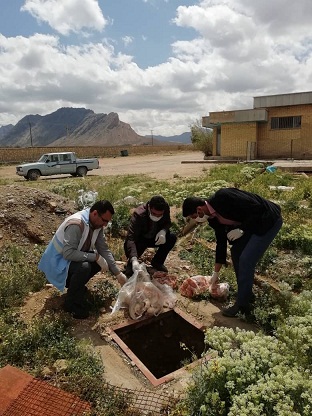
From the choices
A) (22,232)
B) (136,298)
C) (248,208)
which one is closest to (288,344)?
(248,208)

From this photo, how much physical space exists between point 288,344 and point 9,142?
7094 inches

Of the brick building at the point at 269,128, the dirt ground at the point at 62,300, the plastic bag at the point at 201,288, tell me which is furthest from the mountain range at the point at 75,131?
the plastic bag at the point at 201,288

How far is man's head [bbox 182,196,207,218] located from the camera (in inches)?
130

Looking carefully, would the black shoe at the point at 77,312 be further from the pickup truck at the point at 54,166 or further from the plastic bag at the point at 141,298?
the pickup truck at the point at 54,166

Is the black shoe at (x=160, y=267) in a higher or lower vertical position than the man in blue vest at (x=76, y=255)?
lower

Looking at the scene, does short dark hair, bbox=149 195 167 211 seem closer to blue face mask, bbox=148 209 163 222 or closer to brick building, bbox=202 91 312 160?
blue face mask, bbox=148 209 163 222

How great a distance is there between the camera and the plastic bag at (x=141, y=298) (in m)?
3.46

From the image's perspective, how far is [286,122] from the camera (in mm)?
21109

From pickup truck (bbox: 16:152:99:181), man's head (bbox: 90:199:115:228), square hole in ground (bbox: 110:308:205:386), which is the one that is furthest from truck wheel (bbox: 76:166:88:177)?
square hole in ground (bbox: 110:308:205:386)

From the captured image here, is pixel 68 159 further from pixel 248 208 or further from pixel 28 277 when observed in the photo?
pixel 248 208

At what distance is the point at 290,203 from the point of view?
6.71 meters

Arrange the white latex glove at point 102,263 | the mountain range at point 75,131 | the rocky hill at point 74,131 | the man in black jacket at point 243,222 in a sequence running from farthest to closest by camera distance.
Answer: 1. the rocky hill at point 74,131
2. the mountain range at point 75,131
3. the white latex glove at point 102,263
4. the man in black jacket at point 243,222

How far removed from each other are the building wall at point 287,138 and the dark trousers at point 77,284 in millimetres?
20077

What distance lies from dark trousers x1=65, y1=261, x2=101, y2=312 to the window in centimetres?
2049
